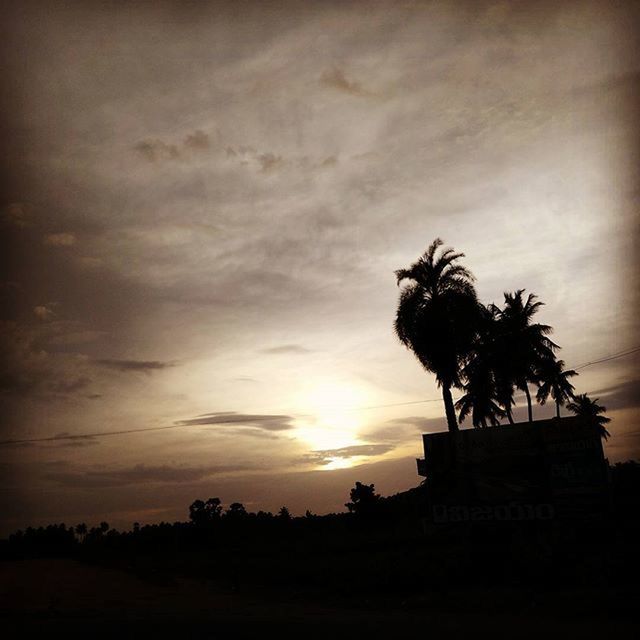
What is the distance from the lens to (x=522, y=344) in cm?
4122

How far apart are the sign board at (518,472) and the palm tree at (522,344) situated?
21257mm

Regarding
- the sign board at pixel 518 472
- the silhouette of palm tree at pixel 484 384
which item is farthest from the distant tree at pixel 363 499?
the sign board at pixel 518 472

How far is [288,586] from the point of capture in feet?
64.7

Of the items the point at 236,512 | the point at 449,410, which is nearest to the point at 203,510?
the point at 236,512

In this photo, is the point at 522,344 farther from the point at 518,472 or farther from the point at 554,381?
the point at 518,472

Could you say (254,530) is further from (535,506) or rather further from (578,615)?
(578,615)

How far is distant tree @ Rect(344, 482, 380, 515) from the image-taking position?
43.1 m

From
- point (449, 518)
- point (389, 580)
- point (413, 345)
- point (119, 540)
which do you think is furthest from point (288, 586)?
point (119, 540)

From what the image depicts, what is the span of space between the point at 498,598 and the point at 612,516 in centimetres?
671

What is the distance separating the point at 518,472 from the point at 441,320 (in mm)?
12417

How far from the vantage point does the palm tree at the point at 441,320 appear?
1223 inches

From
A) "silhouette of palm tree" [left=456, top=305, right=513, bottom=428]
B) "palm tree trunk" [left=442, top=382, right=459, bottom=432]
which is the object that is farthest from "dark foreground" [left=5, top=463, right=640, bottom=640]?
"silhouette of palm tree" [left=456, top=305, right=513, bottom=428]

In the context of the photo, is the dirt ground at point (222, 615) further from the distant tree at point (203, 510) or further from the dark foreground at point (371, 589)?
the distant tree at point (203, 510)

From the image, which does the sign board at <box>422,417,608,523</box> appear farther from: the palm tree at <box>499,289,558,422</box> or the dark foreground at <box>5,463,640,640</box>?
the palm tree at <box>499,289,558,422</box>
